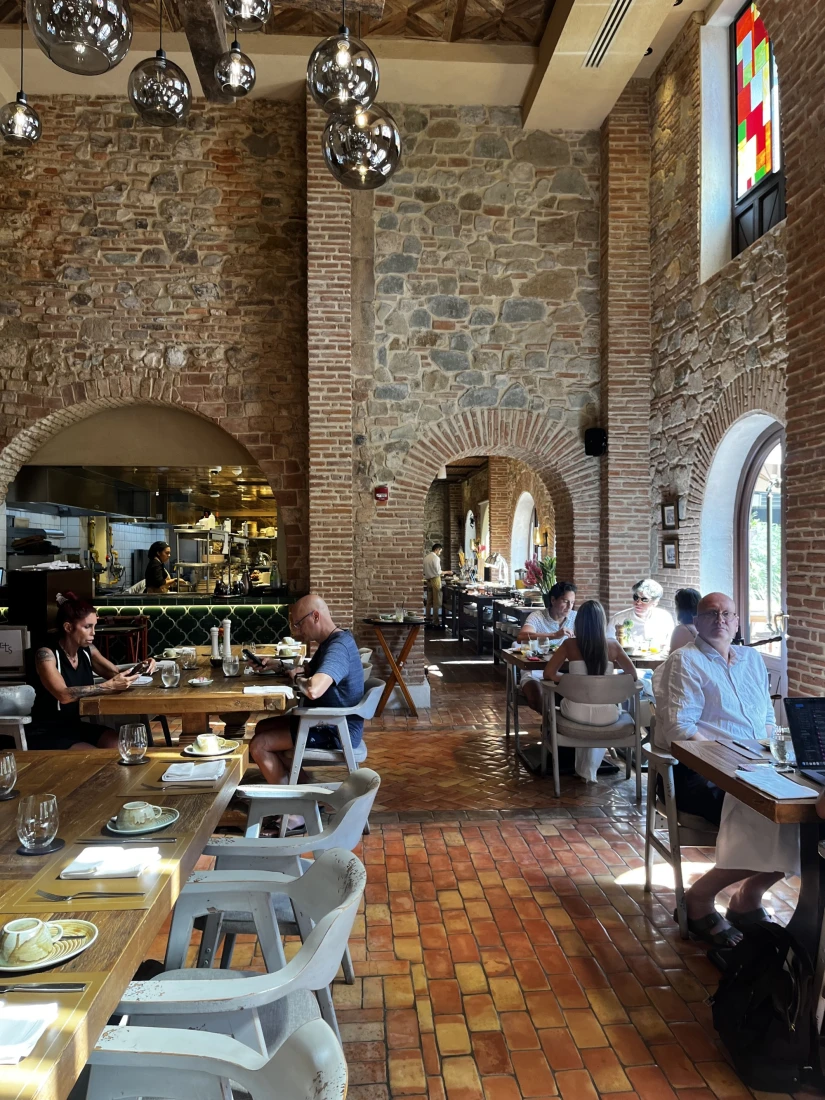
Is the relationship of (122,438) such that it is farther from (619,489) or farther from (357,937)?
(357,937)

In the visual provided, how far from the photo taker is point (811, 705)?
9.07 ft

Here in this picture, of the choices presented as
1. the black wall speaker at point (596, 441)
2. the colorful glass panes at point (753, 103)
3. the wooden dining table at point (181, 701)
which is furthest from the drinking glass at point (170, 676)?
the colorful glass panes at point (753, 103)

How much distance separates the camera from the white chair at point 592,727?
4820 millimetres

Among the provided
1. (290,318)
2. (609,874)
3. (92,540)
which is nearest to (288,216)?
(290,318)

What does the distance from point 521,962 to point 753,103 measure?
677cm

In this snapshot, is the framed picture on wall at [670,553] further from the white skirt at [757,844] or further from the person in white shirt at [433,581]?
the person in white shirt at [433,581]

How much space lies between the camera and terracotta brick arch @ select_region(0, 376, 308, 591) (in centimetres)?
801

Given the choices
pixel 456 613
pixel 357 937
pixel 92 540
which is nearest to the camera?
pixel 357 937

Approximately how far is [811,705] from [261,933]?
198 cm

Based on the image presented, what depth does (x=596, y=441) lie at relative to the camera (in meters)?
8.26

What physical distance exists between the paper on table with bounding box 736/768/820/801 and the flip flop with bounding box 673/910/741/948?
84 centimetres

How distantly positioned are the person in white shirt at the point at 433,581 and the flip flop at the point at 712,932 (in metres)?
11.8

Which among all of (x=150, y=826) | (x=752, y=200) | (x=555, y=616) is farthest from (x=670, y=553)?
(x=150, y=826)

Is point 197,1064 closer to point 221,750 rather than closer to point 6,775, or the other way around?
point 6,775
